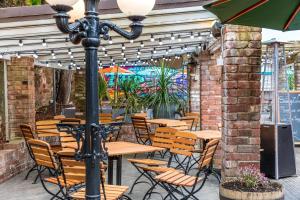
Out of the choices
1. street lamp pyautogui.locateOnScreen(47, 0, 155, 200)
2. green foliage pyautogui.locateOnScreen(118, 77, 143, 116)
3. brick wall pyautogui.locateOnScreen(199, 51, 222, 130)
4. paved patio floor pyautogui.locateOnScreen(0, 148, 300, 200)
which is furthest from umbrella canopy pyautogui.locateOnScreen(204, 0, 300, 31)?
green foliage pyautogui.locateOnScreen(118, 77, 143, 116)

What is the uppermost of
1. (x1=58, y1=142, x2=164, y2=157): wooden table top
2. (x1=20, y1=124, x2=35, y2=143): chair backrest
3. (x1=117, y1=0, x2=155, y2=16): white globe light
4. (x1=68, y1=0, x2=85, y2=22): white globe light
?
(x1=68, y1=0, x2=85, y2=22): white globe light

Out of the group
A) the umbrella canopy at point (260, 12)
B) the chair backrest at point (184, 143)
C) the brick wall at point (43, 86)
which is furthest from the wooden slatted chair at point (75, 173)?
the brick wall at point (43, 86)

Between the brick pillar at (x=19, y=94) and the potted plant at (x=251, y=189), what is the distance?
532cm

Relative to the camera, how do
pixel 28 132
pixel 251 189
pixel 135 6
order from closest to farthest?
pixel 135 6 → pixel 251 189 → pixel 28 132

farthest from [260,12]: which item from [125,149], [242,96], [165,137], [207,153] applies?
[165,137]

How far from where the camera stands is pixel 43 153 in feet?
17.1

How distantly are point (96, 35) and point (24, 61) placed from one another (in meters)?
5.97

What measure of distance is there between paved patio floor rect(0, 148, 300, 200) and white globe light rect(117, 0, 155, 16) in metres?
3.00

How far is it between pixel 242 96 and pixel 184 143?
4.38ft

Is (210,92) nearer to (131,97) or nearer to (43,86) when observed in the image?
(131,97)

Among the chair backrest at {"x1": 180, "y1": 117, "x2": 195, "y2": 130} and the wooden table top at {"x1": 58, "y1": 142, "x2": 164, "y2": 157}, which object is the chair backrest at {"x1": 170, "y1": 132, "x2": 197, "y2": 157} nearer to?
the wooden table top at {"x1": 58, "y1": 142, "x2": 164, "y2": 157}

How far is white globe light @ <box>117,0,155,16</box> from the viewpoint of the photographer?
Result: 10.1ft

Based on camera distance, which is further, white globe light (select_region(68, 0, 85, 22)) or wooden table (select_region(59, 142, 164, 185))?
wooden table (select_region(59, 142, 164, 185))

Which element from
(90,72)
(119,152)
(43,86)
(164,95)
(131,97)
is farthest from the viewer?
(43,86)
